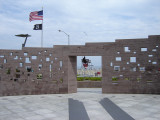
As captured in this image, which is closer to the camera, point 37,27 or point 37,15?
point 37,15

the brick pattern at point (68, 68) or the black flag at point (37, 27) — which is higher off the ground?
the black flag at point (37, 27)

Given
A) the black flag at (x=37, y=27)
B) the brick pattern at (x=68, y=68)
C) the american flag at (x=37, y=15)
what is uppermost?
the american flag at (x=37, y=15)

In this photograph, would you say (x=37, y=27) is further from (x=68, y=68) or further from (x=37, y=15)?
(x=68, y=68)

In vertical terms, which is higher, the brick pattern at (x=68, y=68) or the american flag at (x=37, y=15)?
the american flag at (x=37, y=15)

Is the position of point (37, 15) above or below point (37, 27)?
above

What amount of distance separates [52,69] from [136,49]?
781 cm

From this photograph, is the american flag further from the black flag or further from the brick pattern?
the brick pattern

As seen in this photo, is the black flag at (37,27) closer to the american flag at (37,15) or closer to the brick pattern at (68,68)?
the american flag at (37,15)

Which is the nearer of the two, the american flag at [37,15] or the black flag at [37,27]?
the american flag at [37,15]

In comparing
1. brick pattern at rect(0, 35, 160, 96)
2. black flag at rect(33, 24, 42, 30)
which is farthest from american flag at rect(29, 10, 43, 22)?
brick pattern at rect(0, 35, 160, 96)

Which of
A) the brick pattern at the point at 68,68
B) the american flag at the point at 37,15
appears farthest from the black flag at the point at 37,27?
the brick pattern at the point at 68,68

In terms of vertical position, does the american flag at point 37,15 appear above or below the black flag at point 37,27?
above

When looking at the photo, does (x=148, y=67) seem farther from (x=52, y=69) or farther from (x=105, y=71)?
(x=52, y=69)

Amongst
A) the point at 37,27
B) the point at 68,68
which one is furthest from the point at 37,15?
the point at 68,68
